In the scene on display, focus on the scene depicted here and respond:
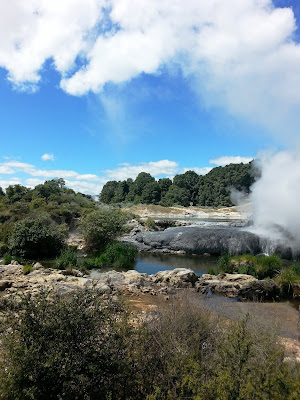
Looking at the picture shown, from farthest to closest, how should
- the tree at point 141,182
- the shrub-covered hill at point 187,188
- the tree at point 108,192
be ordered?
the tree at point 108,192 < the tree at point 141,182 < the shrub-covered hill at point 187,188

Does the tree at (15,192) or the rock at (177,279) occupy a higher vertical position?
the tree at (15,192)

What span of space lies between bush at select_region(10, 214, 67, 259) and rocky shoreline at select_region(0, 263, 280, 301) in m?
4.84

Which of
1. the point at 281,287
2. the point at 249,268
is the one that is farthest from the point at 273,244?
the point at 281,287

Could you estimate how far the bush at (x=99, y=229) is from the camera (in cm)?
2069

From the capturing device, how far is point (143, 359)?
3412 millimetres

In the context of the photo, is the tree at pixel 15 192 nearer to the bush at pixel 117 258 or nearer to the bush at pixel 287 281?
the bush at pixel 117 258

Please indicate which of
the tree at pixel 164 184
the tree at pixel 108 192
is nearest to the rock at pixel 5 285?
the tree at pixel 164 184

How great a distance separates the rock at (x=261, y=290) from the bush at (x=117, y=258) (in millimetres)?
6810

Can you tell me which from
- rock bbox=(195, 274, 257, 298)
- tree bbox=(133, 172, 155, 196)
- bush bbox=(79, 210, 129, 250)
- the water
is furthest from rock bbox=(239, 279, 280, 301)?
tree bbox=(133, 172, 155, 196)

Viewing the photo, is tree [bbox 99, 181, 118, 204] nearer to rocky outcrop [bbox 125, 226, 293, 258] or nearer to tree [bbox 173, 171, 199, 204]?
tree [bbox 173, 171, 199, 204]

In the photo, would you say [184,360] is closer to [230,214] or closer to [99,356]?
[99,356]

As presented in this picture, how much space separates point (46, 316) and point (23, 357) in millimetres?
498

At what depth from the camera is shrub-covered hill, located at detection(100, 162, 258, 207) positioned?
83512 millimetres

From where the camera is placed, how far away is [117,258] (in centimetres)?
1627
